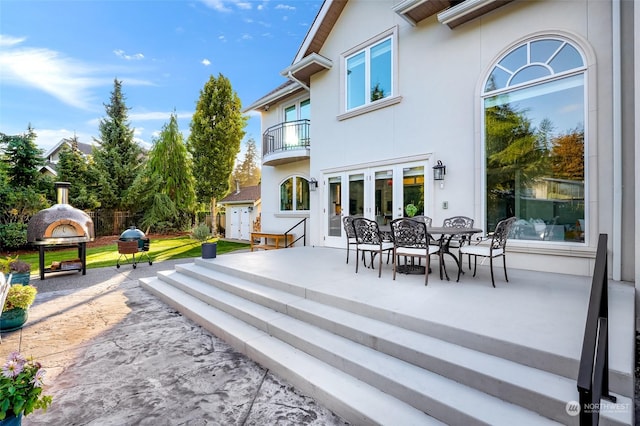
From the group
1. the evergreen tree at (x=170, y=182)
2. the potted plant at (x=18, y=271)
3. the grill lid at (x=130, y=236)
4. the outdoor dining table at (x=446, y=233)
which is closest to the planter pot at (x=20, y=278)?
the potted plant at (x=18, y=271)

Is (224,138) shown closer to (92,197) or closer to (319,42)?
(92,197)

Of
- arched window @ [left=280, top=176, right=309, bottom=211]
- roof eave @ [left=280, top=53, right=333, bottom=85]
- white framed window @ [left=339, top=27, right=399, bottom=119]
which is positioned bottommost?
arched window @ [left=280, top=176, right=309, bottom=211]

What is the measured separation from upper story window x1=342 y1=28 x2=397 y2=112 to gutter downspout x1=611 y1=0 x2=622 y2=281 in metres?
3.99

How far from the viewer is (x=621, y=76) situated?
4.49 meters

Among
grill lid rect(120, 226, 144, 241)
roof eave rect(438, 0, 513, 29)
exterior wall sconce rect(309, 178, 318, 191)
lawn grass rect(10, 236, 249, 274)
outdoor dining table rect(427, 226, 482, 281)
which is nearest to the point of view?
outdoor dining table rect(427, 226, 482, 281)

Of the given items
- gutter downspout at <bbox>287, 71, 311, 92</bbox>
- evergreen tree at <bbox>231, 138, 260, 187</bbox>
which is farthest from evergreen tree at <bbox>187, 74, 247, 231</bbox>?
evergreen tree at <bbox>231, 138, 260, 187</bbox>

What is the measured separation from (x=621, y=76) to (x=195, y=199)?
67.6 feet

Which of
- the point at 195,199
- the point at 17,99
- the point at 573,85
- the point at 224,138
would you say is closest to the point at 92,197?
the point at 195,199

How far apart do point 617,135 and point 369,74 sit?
5.62 metres

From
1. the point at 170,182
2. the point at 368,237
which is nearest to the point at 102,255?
the point at 170,182

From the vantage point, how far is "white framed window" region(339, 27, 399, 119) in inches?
298

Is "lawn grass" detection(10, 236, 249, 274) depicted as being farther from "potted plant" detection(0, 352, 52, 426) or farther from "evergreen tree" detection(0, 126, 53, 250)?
"potted plant" detection(0, 352, 52, 426)

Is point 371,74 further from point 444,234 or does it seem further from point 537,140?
point 444,234

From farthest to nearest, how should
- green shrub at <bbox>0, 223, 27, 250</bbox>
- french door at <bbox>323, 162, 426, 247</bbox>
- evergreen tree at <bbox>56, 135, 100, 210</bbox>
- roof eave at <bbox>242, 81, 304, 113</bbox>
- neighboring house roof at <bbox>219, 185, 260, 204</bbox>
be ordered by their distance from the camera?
neighboring house roof at <bbox>219, 185, 260, 204</bbox> → evergreen tree at <bbox>56, 135, 100, 210</bbox> → green shrub at <bbox>0, 223, 27, 250</bbox> → roof eave at <bbox>242, 81, 304, 113</bbox> → french door at <bbox>323, 162, 426, 247</bbox>
